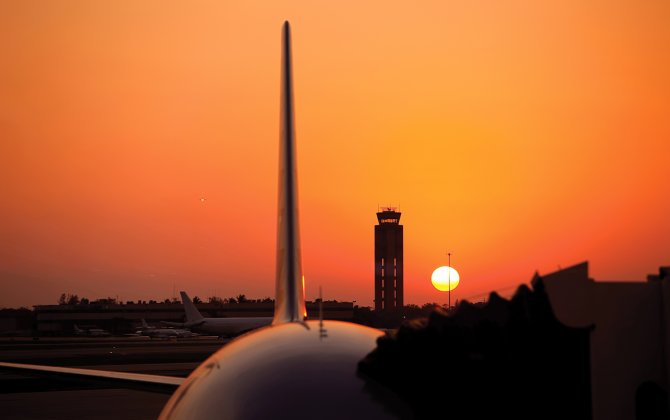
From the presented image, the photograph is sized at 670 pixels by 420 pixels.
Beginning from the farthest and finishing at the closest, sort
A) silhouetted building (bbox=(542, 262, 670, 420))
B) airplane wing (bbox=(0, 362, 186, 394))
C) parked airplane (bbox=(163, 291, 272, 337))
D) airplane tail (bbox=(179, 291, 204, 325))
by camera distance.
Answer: airplane tail (bbox=(179, 291, 204, 325)) → parked airplane (bbox=(163, 291, 272, 337)) → airplane wing (bbox=(0, 362, 186, 394)) → silhouetted building (bbox=(542, 262, 670, 420))

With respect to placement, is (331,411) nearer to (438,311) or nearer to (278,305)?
(438,311)

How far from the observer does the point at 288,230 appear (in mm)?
10523

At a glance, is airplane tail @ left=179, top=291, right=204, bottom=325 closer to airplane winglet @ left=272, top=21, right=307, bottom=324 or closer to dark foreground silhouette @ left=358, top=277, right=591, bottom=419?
airplane winglet @ left=272, top=21, right=307, bottom=324

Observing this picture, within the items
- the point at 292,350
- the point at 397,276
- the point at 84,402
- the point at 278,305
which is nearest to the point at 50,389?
the point at 84,402

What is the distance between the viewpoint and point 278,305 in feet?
34.0

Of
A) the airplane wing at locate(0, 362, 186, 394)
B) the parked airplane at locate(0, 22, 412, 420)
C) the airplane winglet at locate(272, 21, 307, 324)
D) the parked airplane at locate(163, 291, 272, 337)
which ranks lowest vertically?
the parked airplane at locate(163, 291, 272, 337)

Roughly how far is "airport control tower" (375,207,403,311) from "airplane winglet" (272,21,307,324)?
171 metres

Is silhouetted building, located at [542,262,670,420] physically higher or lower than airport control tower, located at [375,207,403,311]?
lower

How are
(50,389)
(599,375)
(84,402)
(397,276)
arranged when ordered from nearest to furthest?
(599,375) → (84,402) → (50,389) → (397,276)

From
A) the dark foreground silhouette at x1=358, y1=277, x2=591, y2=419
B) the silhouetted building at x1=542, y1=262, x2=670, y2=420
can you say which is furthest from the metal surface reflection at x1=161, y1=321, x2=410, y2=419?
the silhouetted building at x1=542, y1=262, x2=670, y2=420

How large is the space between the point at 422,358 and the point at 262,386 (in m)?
1.32

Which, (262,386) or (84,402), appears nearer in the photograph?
(262,386)

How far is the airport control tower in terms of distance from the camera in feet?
599

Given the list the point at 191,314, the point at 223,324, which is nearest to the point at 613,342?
the point at 223,324
